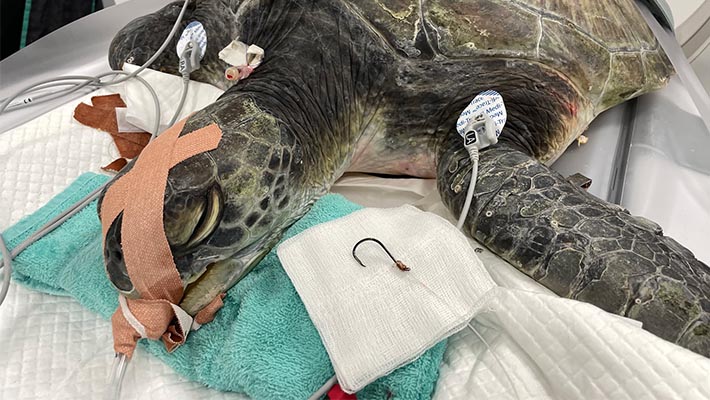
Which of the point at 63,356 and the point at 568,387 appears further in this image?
the point at 63,356

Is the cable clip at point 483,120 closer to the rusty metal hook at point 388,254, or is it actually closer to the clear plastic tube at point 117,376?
the rusty metal hook at point 388,254

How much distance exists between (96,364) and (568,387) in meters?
0.58

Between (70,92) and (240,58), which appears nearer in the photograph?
(240,58)

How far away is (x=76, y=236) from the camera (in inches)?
34.0

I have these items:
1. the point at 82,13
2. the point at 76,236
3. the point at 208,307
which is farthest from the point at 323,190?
the point at 82,13

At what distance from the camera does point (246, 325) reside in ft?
2.30

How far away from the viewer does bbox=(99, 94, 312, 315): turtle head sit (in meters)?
0.69

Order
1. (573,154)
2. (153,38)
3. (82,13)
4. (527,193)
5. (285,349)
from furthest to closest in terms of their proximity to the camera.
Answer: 1. (82,13)
2. (153,38)
3. (573,154)
4. (527,193)
5. (285,349)

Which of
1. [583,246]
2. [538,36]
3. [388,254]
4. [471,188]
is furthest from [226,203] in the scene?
[538,36]

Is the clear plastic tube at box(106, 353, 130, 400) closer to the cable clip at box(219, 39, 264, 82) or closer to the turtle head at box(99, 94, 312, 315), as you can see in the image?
the turtle head at box(99, 94, 312, 315)

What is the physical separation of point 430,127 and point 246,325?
47cm

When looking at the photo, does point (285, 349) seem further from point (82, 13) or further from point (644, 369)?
point (82, 13)

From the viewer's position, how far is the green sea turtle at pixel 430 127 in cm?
70

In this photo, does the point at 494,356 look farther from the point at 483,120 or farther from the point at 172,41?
the point at 172,41
